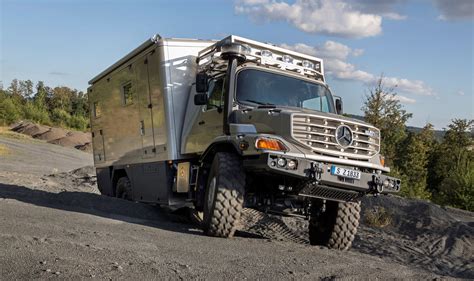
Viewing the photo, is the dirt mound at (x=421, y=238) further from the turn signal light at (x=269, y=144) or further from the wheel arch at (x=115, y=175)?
the wheel arch at (x=115, y=175)

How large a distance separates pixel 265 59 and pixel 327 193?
284 centimetres

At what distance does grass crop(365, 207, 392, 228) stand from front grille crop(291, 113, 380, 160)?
4.75 m

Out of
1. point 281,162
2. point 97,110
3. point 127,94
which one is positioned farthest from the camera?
point 97,110

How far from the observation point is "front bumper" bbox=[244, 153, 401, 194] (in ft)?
23.2

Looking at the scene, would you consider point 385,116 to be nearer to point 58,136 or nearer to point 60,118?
point 58,136

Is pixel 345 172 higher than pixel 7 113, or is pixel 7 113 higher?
pixel 7 113

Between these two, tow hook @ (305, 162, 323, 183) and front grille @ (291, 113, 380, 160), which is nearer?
tow hook @ (305, 162, 323, 183)

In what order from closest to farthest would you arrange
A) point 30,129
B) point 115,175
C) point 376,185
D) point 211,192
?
point 376,185 < point 211,192 < point 115,175 < point 30,129

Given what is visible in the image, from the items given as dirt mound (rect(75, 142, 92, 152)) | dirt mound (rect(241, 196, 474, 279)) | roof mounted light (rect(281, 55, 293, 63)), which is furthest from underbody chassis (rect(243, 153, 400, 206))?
dirt mound (rect(75, 142, 92, 152))

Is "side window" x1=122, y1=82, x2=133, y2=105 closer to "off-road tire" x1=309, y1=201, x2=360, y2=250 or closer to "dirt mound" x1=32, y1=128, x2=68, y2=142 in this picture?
"off-road tire" x1=309, y1=201, x2=360, y2=250

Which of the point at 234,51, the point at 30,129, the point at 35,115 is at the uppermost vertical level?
the point at 234,51

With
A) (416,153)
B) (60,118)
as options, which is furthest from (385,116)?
(60,118)

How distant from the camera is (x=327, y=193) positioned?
7.75 metres

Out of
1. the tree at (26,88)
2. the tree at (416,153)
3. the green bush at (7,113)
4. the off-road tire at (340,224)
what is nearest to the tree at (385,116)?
the tree at (416,153)
